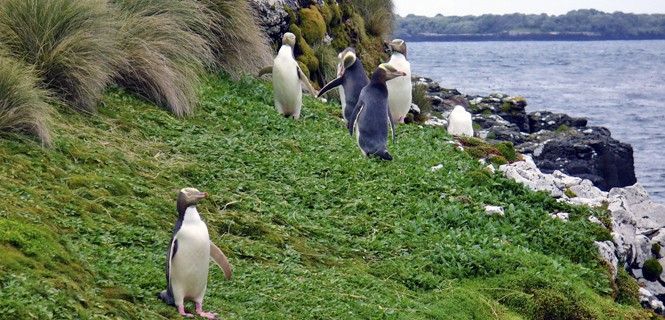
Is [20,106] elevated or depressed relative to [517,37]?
elevated

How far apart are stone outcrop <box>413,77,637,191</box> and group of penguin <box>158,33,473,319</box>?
674 cm

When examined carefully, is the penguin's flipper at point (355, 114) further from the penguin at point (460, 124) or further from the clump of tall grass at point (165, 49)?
the penguin at point (460, 124)

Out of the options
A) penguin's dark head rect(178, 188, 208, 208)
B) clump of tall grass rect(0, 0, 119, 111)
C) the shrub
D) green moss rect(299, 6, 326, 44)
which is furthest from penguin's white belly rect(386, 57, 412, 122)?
penguin's dark head rect(178, 188, 208, 208)

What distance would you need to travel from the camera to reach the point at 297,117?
15.4 metres

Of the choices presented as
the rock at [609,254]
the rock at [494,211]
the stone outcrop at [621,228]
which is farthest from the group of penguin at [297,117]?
the rock at [609,254]

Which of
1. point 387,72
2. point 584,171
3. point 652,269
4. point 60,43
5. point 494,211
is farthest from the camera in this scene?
point 584,171

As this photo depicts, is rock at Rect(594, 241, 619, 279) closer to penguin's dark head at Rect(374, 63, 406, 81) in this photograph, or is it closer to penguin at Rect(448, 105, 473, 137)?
penguin's dark head at Rect(374, 63, 406, 81)

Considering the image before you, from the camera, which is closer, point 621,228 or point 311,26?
point 621,228

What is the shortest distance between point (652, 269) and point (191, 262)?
21.9 ft

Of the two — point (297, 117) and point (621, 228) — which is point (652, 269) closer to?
point (621, 228)

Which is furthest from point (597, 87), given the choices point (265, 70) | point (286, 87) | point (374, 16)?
point (286, 87)

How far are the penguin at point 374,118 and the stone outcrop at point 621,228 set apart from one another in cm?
144

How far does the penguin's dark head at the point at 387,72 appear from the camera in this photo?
46.1 feet

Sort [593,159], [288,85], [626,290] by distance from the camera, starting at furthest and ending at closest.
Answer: [593,159] → [288,85] → [626,290]
